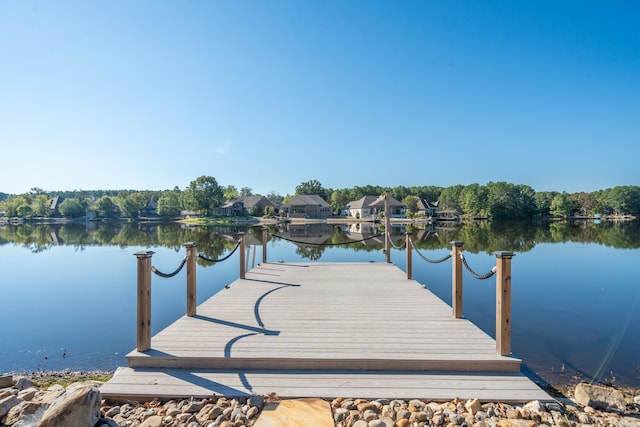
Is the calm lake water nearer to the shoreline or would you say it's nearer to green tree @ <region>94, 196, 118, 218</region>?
the shoreline

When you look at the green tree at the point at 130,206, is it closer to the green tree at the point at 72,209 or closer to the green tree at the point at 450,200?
the green tree at the point at 72,209

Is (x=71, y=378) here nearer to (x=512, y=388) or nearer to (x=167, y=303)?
(x=167, y=303)

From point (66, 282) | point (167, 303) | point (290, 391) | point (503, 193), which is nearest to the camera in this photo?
point (290, 391)

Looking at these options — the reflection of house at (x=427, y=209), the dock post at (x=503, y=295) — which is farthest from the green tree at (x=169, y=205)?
the dock post at (x=503, y=295)

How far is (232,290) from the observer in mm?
6578

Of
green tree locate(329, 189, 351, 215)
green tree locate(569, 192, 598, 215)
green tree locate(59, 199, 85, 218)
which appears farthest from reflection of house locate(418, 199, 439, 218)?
green tree locate(59, 199, 85, 218)

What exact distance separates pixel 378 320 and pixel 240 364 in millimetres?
2030

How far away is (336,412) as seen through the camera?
2.76 meters

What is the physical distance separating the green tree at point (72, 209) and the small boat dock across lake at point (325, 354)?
87984 mm

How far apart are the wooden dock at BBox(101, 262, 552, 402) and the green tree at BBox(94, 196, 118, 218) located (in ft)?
269

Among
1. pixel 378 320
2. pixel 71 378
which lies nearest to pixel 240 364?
pixel 378 320

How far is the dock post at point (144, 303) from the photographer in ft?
12.0

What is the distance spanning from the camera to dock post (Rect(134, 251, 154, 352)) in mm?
3670

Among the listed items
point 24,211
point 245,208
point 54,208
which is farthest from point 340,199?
point 24,211
